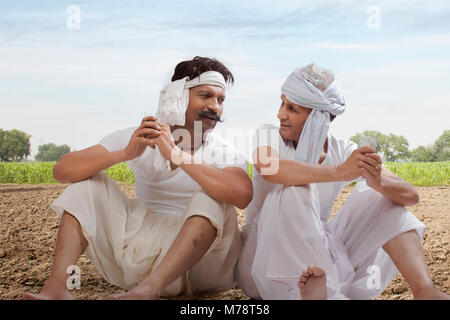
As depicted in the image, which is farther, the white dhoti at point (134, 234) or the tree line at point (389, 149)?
the tree line at point (389, 149)

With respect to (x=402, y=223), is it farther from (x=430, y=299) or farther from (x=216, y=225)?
(x=216, y=225)

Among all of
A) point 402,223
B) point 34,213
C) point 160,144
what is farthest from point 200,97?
point 34,213

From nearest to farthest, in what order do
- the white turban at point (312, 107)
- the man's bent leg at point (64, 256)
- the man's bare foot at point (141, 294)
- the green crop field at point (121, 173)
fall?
1. the man's bare foot at point (141, 294)
2. the man's bent leg at point (64, 256)
3. the white turban at point (312, 107)
4. the green crop field at point (121, 173)

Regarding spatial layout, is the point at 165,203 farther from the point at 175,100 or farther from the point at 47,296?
the point at 47,296

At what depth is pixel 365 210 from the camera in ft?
8.90

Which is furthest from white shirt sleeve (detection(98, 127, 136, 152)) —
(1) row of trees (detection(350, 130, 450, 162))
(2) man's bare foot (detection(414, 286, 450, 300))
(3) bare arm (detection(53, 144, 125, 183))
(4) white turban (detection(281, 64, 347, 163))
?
(1) row of trees (detection(350, 130, 450, 162))

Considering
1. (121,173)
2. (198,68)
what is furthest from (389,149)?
(198,68)

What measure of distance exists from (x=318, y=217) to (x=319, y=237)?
109 mm

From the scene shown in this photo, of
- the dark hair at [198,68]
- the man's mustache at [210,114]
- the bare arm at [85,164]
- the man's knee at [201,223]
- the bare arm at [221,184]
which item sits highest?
the dark hair at [198,68]

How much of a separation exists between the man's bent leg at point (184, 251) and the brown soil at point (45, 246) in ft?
1.71

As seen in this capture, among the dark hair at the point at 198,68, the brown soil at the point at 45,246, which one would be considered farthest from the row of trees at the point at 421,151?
the dark hair at the point at 198,68

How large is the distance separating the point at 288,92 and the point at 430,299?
1.25 m

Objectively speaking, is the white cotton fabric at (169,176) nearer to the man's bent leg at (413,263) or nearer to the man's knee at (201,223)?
the man's knee at (201,223)

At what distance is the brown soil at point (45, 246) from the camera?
327cm
